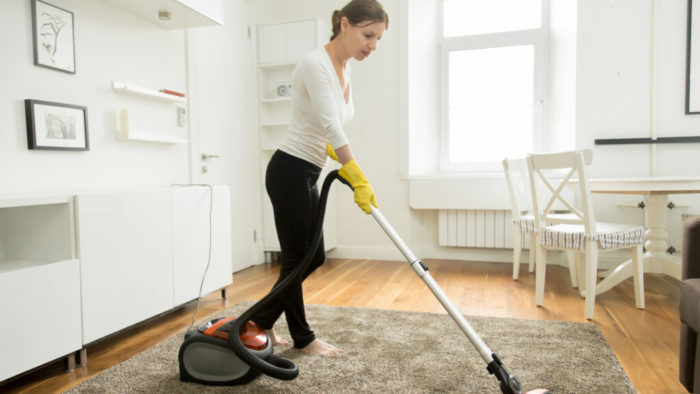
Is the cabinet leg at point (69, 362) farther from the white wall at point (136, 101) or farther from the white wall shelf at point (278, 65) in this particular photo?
the white wall shelf at point (278, 65)

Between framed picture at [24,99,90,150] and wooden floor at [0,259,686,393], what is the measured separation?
0.91 meters

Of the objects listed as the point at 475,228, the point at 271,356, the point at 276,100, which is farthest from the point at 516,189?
the point at 271,356

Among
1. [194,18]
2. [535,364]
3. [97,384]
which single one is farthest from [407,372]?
[194,18]

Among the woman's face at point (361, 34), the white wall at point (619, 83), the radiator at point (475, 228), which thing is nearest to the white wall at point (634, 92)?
the white wall at point (619, 83)

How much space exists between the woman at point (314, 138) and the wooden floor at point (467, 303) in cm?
58

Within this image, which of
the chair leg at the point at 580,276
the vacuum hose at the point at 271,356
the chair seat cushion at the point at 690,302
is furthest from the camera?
the chair leg at the point at 580,276

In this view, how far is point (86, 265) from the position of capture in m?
1.75

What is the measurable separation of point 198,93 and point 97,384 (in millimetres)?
1998

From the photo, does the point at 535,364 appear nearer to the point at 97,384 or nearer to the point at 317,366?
the point at 317,366

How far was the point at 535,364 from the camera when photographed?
64.7 inches

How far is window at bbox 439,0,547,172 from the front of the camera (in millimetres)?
3771

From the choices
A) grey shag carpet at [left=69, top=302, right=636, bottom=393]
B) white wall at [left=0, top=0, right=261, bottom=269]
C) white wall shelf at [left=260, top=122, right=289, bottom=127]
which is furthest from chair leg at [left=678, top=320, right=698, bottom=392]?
white wall shelf at [left=260, top=122, right=289, bottom=127]

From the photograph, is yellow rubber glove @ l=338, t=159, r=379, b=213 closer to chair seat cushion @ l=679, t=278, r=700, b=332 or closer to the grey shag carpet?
the grey shag carpet

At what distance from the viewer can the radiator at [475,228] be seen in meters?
3.57
